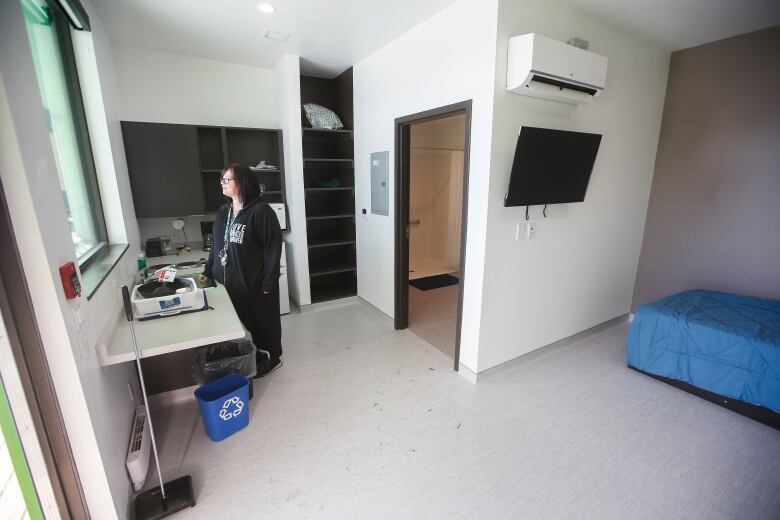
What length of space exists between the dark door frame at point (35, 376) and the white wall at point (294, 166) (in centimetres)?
263

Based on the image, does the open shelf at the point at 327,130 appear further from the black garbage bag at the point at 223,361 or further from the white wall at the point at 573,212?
the black garbage bag at the point at 223,361

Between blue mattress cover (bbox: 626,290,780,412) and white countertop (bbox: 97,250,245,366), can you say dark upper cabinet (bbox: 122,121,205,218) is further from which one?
blue mattress cover (bbox: 626,290,780,412)

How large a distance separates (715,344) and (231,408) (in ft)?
10.2

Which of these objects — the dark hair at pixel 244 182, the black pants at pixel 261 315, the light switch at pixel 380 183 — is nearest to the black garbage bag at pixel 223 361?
the black pants at pixel 261 315

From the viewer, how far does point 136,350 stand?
145cm

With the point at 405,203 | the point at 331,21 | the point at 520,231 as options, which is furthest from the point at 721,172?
the point at 331,21

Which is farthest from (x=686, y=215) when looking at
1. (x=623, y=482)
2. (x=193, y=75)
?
(x=193, y=75)

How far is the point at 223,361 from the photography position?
2.17 meters

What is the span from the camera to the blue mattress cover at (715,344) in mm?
2115

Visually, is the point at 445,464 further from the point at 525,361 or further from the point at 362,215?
the point at 362,215

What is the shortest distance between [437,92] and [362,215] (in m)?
1.60

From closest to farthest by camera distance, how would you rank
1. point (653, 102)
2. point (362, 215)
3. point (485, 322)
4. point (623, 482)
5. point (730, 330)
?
point (623, 482) → point (730, 330) → point (485, 322) → point (653, 102) → point (362, 215)

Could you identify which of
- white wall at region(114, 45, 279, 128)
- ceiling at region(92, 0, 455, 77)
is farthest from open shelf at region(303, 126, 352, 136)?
ceiling at region(92, 0, 455, 77)

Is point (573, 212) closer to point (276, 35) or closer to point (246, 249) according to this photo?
point (246, 249)
